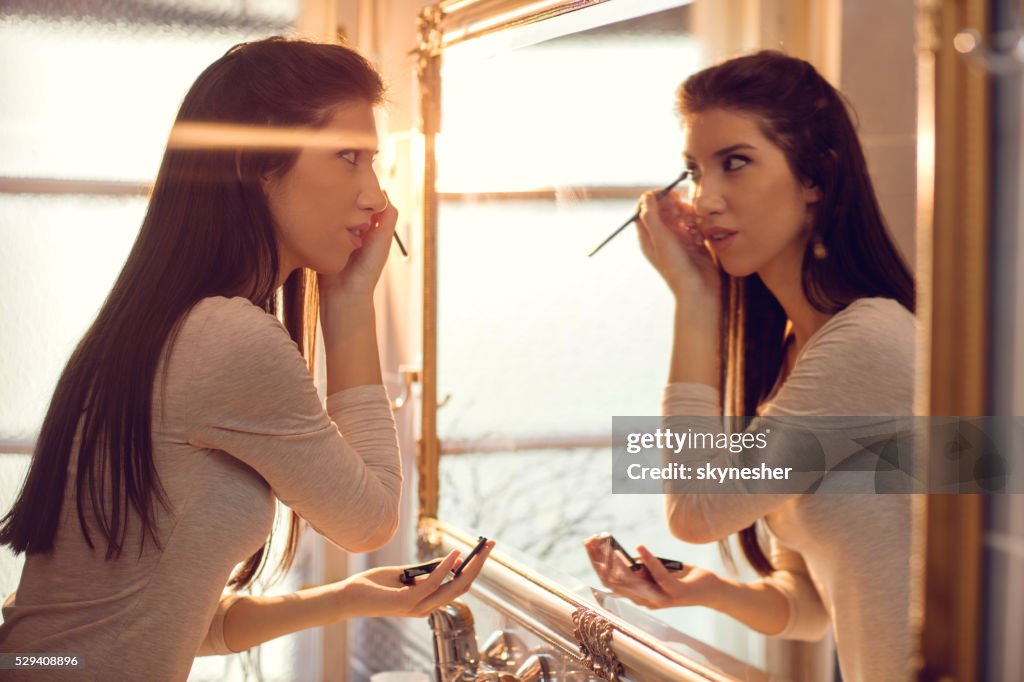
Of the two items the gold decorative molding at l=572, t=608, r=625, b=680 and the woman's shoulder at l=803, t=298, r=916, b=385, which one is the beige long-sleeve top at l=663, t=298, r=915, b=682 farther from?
the gold decorative molding at l=572, t=608, r=625, b=680

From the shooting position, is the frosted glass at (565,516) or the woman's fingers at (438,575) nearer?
the frosted glass at (565,516)

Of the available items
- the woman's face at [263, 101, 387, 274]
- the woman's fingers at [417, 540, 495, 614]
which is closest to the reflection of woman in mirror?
the woman's fingers at [417, 540, 495, 614]

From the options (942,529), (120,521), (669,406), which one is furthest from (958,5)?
(120,521)

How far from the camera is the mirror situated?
0.71 metres

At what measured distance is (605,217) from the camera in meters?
0.81

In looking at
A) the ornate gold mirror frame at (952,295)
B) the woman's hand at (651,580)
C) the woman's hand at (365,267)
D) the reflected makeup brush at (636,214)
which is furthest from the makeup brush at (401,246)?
the ornate gold mirror frame at (952,295)

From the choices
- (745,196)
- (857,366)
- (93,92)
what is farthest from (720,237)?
(93,92)

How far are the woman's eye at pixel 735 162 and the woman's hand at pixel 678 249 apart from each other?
5 centimetres

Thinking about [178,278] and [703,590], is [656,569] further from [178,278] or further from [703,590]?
[178,278]

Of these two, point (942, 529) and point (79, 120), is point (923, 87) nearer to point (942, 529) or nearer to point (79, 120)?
point (942, 529)

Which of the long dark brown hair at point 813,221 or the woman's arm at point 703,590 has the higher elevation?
the long dark brown hair at point 813,221

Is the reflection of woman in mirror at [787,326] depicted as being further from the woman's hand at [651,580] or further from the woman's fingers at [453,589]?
the woman's fingers at [453,589]

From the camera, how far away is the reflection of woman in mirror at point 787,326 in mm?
522

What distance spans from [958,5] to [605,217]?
15.1 inches
